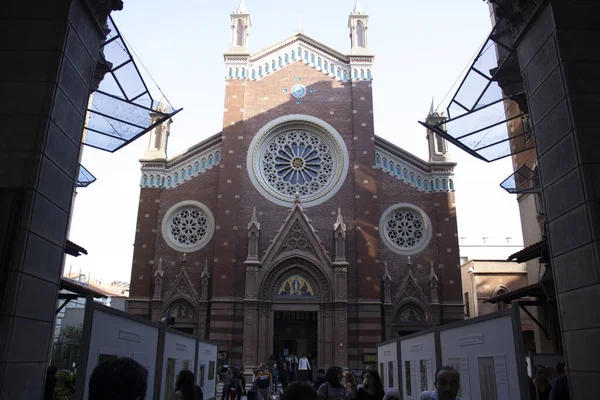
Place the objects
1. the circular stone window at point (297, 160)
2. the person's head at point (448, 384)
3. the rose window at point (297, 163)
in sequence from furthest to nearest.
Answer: the rose window at point (297, 163)
the circular stone window at point (297, 160)
the person's head at point (448, 384)

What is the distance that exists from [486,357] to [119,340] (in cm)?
524

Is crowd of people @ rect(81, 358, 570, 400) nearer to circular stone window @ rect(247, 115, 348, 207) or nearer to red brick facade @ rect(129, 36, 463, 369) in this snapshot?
red brick facade @ rect(129, 36, 463, 369)

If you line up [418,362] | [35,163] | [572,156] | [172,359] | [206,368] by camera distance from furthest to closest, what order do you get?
[206,368]
[172,359]
[418,362]
[572,156]
[35,163]

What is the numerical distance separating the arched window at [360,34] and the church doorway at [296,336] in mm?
18747

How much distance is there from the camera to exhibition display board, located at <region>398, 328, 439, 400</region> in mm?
9078

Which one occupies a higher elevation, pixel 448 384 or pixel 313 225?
pixel 313 225

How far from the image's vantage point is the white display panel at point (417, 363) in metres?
9.16

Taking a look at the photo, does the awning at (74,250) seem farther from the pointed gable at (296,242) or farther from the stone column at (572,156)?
the stone column at (572,156)

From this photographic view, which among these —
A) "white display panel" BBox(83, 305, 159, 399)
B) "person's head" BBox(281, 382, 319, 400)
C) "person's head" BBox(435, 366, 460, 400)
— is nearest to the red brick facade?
"white display panel" BBox(83, 305, 159, 399)

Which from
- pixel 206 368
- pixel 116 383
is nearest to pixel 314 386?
pixel 116 383

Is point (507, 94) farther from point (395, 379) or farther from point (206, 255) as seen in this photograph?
point (206, 255)

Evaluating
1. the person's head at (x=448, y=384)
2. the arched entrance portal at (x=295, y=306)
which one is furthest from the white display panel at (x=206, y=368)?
the arched entrance portal at (x=295, y=306)

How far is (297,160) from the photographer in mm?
33094

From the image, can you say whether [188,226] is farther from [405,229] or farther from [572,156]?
[572,156]
